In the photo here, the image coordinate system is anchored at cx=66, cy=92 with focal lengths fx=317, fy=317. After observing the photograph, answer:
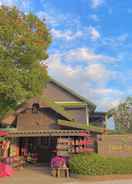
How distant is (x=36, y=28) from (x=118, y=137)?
9.49 metres

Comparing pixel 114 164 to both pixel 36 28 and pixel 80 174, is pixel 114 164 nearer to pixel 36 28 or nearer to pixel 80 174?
pixel 80 174

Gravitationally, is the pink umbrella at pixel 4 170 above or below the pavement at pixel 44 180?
above

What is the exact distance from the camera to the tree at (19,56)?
66.0 feet

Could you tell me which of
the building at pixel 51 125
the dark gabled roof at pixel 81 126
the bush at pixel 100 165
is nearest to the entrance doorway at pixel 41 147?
the building at pixel 51 125

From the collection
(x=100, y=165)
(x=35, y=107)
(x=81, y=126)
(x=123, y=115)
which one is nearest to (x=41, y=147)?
(x=35, y=107)

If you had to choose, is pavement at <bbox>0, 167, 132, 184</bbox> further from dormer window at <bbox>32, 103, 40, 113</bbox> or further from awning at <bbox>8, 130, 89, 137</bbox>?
dormer window at <bbox>32, 103, 40, 113</bbox>

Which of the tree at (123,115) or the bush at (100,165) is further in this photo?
the tree at (123,115)

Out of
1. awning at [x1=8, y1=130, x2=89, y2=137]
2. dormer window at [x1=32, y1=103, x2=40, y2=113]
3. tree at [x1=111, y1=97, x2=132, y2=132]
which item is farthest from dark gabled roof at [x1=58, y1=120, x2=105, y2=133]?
tree at [x1=111, y1=97, x2=132, y2=132]

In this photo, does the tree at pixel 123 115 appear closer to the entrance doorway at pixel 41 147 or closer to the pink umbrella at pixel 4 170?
the entrance doorway at pixel 41 147

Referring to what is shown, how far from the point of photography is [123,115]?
48562mm

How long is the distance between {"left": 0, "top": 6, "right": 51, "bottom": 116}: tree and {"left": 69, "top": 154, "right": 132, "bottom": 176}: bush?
5.90m

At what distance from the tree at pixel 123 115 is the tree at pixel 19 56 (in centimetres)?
2783

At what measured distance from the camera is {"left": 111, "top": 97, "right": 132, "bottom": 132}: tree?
157 ft

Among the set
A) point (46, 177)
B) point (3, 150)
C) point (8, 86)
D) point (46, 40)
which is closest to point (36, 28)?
point (46, 40)
